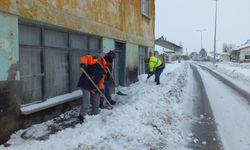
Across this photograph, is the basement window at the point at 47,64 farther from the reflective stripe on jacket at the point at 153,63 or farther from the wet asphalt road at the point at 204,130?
the reflective stripe on jacket at the point at 153,63

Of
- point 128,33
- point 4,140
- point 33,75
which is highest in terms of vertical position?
point 128,33

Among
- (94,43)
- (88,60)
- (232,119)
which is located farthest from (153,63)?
(88,60)

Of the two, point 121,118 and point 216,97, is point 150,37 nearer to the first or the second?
point 216,97

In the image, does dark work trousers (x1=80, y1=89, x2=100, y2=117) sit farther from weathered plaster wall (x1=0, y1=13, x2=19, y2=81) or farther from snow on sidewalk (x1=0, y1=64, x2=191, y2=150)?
weathered plaster wall (x1=0, y1=13, x2=19, y2=81)

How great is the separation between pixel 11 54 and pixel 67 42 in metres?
2.39

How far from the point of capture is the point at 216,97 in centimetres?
931

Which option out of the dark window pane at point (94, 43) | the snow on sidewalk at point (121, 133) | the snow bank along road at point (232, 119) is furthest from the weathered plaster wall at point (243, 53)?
the snow on sidewalk at point (121, 133)

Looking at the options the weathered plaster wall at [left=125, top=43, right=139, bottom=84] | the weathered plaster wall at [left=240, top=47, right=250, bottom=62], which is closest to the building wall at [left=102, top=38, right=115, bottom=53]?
the weathered plaster wall at [left=125, top=43, right=139, bottom=84]

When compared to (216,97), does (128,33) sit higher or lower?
higher

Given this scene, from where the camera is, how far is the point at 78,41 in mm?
7316

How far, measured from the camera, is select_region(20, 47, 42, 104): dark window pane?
5035 mm

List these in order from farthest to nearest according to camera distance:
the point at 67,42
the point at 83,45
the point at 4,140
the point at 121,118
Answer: the point at 83,45, the point at 67,42, the point at 121,118, the point at 4,140

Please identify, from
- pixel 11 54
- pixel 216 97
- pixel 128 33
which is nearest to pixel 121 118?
pixel 11 54

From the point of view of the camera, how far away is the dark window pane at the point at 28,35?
4965 mm
